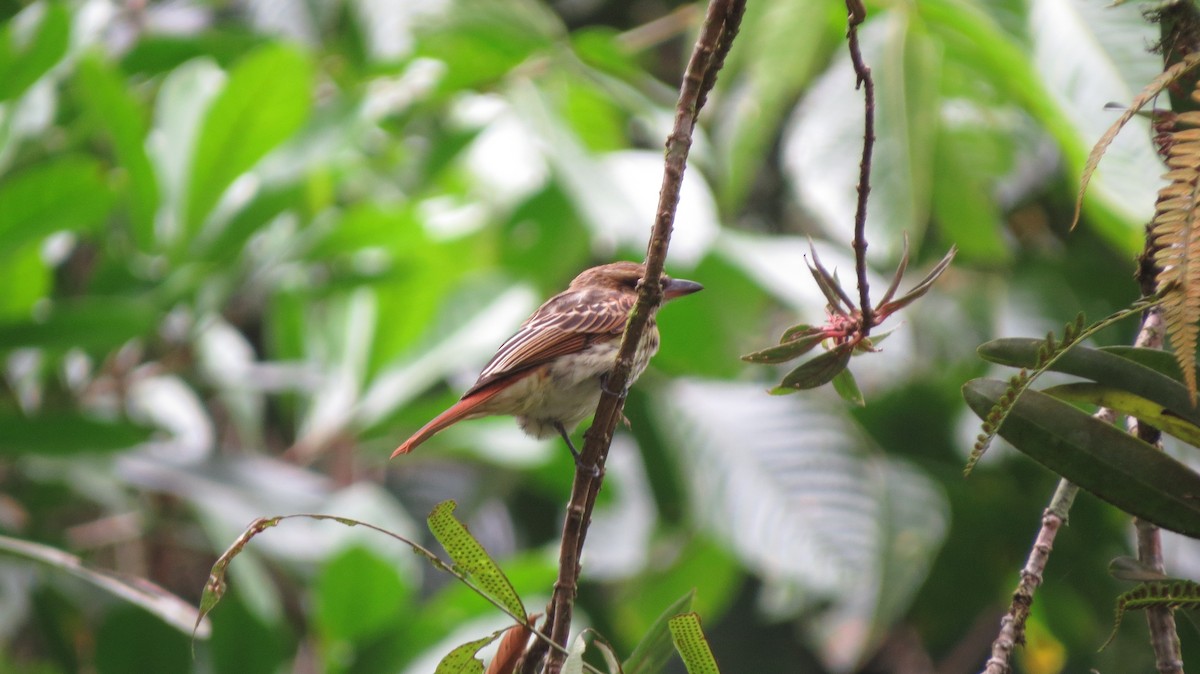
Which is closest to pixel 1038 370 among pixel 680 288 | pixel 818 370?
pixel 818 370

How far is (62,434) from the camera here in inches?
132

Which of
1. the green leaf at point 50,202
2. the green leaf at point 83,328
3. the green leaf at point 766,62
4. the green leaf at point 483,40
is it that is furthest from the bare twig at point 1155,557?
the green leaf at point 50,202

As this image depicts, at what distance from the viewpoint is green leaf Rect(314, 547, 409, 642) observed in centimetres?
355

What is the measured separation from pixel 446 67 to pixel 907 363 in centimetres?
224

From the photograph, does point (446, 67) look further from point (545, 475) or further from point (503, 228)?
point (545, 475)

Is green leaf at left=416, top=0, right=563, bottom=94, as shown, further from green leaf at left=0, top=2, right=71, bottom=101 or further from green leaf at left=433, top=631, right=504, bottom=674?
green leaf at left=433, top=631, right=504, bottom=674

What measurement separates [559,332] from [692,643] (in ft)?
4.13

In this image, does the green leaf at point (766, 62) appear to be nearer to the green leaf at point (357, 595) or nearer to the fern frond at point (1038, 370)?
the green leaf at point (357, 595)

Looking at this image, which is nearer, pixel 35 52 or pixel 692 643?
pixel 692 643

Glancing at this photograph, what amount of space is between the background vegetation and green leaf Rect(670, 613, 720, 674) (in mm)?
1346

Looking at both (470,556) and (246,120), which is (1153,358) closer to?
(470,556)

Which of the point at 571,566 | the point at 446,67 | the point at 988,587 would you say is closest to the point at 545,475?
the point at 446,67

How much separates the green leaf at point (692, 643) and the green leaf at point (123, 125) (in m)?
2.89

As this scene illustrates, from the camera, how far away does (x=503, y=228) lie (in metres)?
4.39
